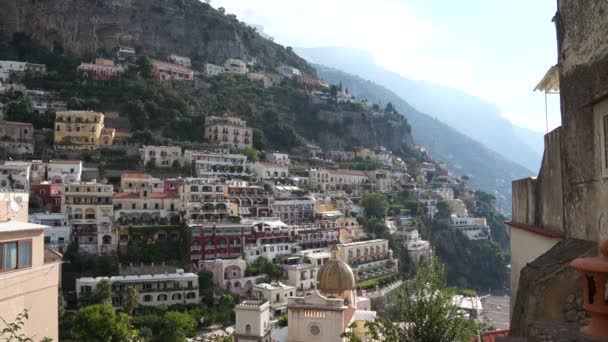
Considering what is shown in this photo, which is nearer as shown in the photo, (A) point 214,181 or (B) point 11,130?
(A) point 214,181

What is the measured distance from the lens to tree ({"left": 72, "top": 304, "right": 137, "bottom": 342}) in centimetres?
2919

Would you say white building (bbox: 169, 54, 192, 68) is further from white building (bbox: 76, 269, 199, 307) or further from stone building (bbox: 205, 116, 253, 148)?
white building (bbox: 76, 269, 199, 307)

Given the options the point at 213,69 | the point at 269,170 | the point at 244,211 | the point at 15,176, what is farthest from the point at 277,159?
the point at 213,69

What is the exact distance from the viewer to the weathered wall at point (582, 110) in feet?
20.1

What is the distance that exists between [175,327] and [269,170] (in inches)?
1476

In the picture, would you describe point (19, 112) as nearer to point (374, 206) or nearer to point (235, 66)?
point (374, 206)

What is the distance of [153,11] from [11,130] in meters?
54.5

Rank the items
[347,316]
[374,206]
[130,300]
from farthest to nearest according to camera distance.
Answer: [374,206]
[130,300]
[347,316]

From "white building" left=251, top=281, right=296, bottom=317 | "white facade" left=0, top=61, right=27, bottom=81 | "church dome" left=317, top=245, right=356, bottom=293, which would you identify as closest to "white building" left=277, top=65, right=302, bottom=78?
"white facade" left=0, top=61, right=27, bottom=81

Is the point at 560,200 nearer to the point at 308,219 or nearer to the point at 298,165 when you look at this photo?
the point at 308,219

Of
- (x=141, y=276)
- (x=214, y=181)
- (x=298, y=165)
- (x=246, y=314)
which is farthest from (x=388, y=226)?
(x=246, y=314)

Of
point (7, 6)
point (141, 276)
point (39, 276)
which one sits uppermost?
point (7, 6)

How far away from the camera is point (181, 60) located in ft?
345

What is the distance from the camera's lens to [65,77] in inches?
3273
